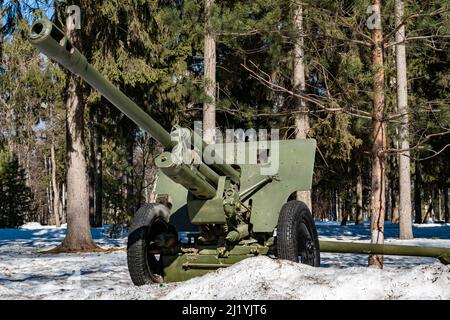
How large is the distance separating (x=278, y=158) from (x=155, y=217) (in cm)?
167

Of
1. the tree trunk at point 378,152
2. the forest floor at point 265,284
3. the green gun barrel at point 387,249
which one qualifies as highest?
the tree trunk at point 378,152

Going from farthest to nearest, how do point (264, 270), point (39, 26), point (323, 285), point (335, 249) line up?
point (335, 249) < point (264, 270) < point (323, 285) < point (39, 26)

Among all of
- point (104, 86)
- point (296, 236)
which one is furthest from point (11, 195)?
point (104, 86)

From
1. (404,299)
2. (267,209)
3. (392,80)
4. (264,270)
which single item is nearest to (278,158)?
(267,209)

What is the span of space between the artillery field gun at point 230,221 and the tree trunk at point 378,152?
1.35m

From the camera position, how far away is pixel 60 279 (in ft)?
23.7

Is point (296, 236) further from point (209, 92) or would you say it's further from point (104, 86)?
point (209, 92)

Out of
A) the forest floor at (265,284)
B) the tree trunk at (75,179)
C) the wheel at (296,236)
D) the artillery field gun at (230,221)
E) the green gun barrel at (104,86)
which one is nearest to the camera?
the green gun barrel at (104,86)

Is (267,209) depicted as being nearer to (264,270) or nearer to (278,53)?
(264,270)

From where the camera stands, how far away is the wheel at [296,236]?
19.5ft

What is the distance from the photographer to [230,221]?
6.37 metres

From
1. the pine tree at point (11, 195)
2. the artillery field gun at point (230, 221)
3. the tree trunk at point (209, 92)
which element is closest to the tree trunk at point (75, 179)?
the tree trunk at point (209, 92)

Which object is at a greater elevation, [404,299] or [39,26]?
[39,26]

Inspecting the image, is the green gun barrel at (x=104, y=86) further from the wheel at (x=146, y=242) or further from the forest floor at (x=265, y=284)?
the forest floor at (x=265, y=284)
